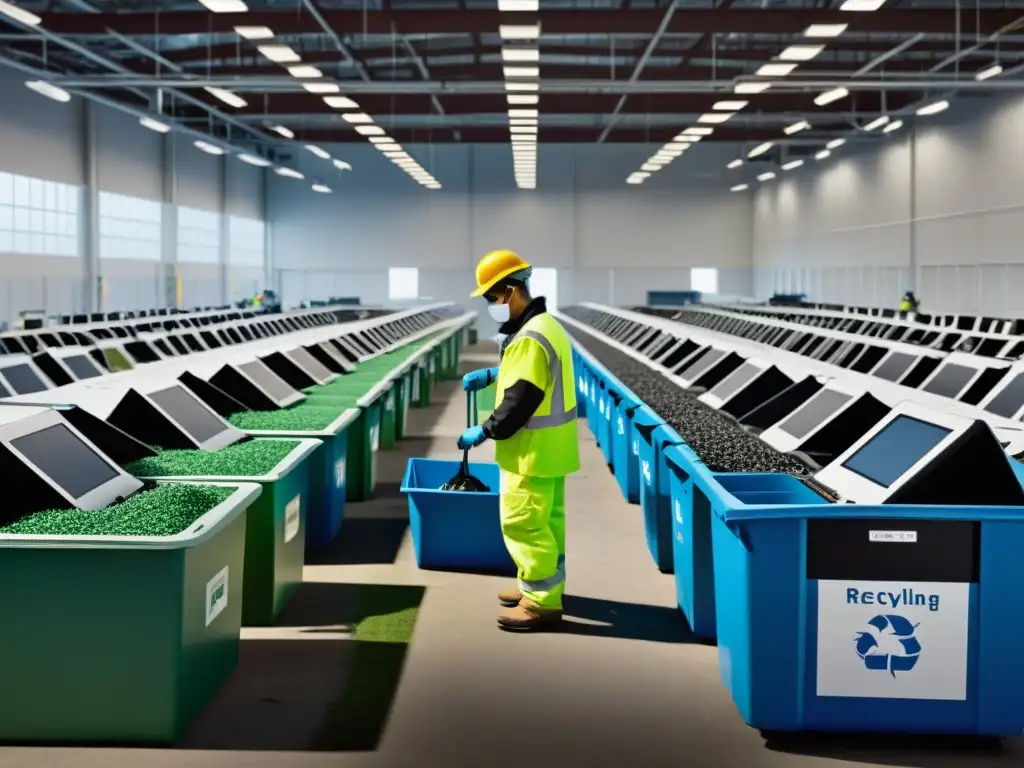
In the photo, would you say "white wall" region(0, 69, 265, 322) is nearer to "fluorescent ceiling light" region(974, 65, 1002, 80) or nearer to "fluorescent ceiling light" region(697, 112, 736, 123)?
"fluorescent ceiling light" region(697, 112, 736, 123)

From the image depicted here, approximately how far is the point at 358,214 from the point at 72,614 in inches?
1171

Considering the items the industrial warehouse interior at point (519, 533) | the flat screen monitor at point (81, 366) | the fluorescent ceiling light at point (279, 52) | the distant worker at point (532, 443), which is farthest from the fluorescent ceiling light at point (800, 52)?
the distant worker at point (532, 443)

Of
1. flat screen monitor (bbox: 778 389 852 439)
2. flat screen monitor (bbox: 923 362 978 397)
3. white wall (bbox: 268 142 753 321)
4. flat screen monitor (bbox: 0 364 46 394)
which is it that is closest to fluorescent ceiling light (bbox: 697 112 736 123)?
flat screen monitor (bbox: 923 362 978 397)

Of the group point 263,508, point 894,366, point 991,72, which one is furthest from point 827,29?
point 263,508

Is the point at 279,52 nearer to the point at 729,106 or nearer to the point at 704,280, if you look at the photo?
the point at 729,106

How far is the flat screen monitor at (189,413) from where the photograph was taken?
5168 millimetres

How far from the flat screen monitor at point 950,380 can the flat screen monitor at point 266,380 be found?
11.9ft

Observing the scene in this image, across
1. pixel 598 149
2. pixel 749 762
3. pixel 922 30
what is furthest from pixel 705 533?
pixel 598 149

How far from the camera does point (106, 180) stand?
21047 millimetres

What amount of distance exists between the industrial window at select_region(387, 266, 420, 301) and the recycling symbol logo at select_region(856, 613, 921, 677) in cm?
2955

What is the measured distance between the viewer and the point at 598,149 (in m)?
32.1

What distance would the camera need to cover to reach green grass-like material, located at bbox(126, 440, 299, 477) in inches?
169

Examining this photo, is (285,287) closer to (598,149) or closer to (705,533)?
(598,149)

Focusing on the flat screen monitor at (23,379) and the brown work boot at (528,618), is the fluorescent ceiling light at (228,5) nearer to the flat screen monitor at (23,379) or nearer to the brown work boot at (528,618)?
the flat screen monitor at (23,379)
